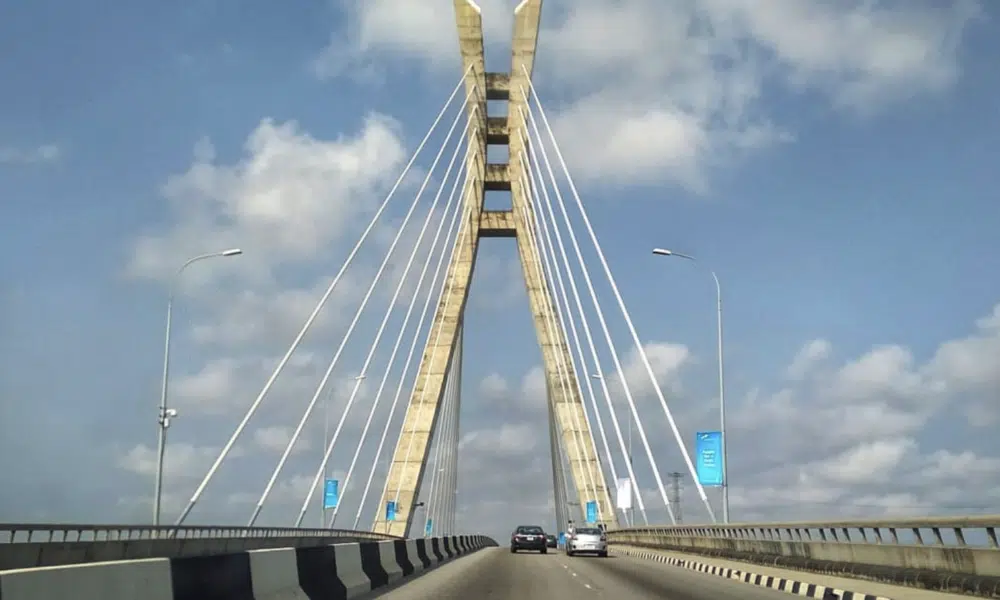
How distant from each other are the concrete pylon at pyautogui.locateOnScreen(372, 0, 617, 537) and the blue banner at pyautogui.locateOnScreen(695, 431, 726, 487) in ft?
59.0

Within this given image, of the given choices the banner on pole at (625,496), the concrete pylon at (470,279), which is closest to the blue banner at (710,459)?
the concrete pylon at (470,279)

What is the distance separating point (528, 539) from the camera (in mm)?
52875

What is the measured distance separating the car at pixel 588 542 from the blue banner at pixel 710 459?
8.77m

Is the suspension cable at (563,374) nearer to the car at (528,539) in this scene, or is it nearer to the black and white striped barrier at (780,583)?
the car at (528,539)

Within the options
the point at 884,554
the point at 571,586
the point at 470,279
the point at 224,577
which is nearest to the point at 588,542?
the point at 470,279

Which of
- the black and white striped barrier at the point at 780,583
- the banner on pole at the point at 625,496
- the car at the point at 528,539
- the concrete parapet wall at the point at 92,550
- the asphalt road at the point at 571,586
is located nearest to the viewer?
the black and white striped barrier at the point at 780,583

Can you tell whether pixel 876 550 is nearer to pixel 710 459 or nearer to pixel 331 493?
pixel 710 459

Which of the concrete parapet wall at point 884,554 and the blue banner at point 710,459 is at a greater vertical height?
the blue banner at point 710,459

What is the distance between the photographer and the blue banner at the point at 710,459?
38531 mm

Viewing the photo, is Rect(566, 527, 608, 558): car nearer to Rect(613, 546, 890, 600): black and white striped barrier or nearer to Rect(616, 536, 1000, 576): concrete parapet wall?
Rect(613, 546, 890, 600): black and white striped barrier

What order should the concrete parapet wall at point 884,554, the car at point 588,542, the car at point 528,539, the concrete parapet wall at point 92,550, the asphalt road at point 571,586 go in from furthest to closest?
the car at point 528,539 → the car at point 588,542 → the concrete parapet wall at point 92,550 → the asphalt road at point 571,586 → the concrete parapet wall at point 884,554

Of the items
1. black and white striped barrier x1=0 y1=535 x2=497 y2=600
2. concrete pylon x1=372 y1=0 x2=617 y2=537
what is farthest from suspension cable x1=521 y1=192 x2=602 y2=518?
black and white striped barrier x1=0 y1=535 x2=497 y2=600

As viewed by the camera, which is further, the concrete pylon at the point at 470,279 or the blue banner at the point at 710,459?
the concrete pylon at the point at 470,279

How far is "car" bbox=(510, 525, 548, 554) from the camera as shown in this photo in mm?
52812
